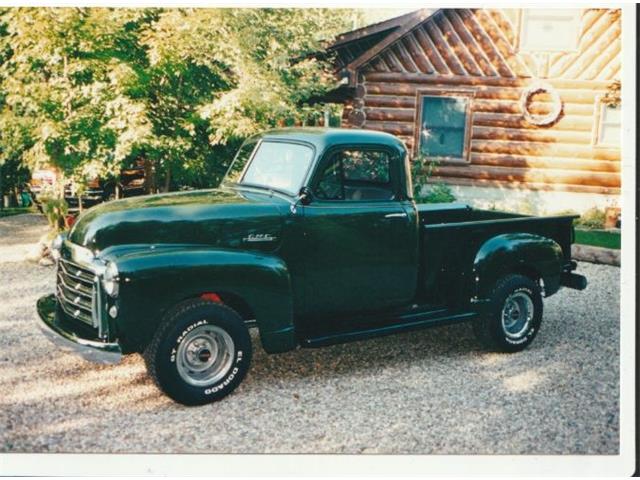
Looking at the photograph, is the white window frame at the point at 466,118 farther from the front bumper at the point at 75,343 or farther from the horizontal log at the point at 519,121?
the front bumper at the point at 75,343

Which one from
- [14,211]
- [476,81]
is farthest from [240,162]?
[476,81]

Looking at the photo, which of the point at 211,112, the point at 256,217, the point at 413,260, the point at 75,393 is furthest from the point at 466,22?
the point at 75,393

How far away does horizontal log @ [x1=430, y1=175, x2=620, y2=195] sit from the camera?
11.3 metres

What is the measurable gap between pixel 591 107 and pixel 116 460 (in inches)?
428

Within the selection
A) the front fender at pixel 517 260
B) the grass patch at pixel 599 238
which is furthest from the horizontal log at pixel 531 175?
the front fender at pixel 517 260

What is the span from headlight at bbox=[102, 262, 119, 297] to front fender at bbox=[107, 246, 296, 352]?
0.04 m

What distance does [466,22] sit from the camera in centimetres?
1194

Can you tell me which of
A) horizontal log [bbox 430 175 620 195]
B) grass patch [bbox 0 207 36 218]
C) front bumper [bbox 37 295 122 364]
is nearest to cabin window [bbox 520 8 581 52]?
horizontal log [bbox 430 175 620 195]

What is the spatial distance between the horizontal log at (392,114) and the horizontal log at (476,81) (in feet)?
1.84

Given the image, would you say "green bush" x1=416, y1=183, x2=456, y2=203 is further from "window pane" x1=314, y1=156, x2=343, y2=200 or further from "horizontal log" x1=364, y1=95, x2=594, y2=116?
"window pane" x1=314, y1=156, x2=343, y2=200

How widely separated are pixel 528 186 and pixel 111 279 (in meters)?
9.63

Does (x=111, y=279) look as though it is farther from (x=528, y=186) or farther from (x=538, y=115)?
(x=538, y=115)

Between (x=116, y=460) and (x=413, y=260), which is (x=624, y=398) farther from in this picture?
(x=116, y=460)

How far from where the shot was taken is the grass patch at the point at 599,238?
9344 mm
